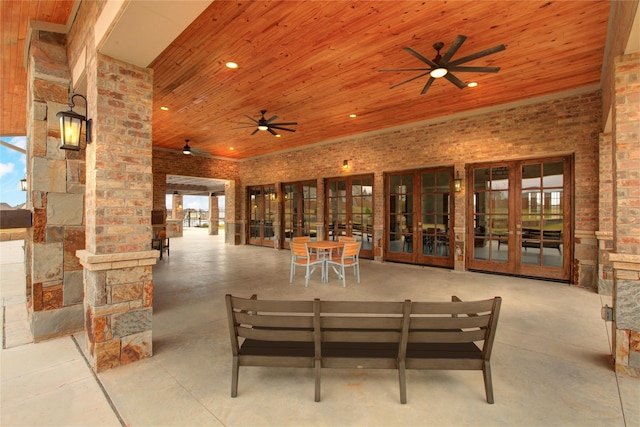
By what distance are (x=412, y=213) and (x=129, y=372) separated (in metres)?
6.14

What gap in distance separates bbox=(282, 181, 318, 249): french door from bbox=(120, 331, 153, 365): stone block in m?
6.56

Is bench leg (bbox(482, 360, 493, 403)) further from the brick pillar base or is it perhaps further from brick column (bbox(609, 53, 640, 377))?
the brick pillar base

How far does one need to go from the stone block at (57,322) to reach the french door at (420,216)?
240 inches

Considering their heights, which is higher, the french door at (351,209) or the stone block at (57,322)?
the french door at (351,209)

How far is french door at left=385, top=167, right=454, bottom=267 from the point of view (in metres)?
6.51

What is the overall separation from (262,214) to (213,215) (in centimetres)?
748

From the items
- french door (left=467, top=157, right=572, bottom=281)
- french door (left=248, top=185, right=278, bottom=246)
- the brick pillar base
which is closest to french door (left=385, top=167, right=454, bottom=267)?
french door (left=467, top=157, right=572, bottom=281)

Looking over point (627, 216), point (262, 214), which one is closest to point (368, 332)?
point (627, 216)

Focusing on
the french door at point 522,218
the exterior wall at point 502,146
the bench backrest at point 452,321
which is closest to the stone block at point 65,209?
the bench backrest at point 452,321

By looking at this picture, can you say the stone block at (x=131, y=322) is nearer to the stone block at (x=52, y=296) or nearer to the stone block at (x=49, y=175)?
the stone block at (x=52, y=296)

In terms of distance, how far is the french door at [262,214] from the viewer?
10.5m

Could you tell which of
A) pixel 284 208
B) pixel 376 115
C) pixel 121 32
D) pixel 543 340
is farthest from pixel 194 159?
pixel 543 340

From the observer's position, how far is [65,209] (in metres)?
3.13

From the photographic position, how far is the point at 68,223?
10.3 feet
